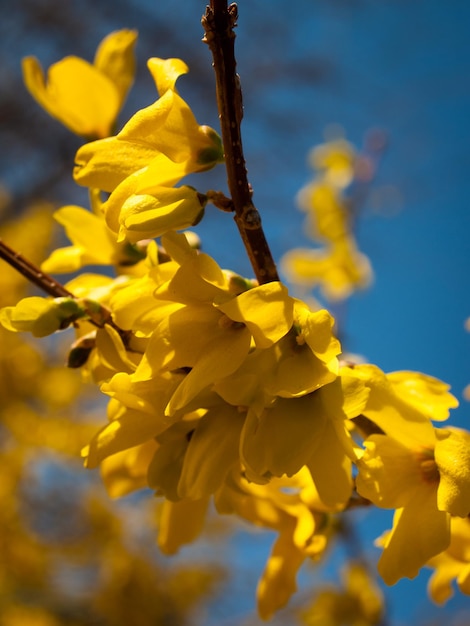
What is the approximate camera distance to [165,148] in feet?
2.17

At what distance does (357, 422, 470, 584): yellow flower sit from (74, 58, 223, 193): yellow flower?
0.35 metres

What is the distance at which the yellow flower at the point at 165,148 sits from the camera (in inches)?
25.9

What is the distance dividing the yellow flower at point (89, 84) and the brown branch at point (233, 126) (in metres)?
0.35

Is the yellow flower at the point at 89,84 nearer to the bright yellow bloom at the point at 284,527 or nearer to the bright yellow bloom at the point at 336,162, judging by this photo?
the bright yellow bloom at the point at 284,527

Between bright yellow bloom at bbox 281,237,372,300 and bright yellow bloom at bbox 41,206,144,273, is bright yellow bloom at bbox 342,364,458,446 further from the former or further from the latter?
bright yellow bloom at bbox 281,237,372,300

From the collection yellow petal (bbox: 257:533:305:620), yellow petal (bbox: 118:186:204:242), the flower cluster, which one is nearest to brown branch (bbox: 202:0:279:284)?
yellow petal (bbox: 118:186:204:242)

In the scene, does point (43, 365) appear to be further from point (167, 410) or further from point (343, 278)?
point (167, 410)

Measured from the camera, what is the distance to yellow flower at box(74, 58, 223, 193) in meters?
0.66

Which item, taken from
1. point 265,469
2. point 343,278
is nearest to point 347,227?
point 343,278

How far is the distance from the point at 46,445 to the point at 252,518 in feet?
8.68

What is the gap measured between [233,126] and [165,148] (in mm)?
91

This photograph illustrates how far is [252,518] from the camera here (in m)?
0.84

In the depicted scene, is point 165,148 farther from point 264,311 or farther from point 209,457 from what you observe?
point 209,457

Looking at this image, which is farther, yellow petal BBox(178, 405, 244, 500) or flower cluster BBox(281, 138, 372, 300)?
flower cluster BBox(281, 138, 372, 300)
